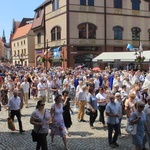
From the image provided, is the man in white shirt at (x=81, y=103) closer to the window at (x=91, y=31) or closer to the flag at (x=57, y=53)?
the flag at (x=57, y=53)

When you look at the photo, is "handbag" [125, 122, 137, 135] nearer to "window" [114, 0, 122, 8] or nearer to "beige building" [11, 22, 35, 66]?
"window" [114, 0, 122, 8]

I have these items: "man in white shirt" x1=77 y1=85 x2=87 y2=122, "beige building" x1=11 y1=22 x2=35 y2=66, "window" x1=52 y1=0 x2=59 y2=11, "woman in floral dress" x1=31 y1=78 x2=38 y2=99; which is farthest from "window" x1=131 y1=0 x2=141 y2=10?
"man in white shirt" x1=77 y1=85 x2=87 y2=122

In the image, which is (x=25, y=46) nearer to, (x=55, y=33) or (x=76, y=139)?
(x=55, y=33)

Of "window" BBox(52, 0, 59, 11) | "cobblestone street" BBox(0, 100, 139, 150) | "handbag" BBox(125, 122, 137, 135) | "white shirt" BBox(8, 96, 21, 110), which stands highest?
"window" BBox(52, 0, 59, 11)

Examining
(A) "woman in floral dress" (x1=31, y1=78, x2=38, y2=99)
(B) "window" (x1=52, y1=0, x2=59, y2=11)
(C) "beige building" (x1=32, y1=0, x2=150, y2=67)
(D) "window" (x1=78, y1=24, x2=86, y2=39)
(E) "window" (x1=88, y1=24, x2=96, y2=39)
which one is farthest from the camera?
(B) "window" (x1=52, y1=0, x2=59, y2=11)

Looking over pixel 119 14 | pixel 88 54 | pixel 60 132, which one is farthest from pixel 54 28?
pixel 60 132

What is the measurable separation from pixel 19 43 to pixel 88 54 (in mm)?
38818

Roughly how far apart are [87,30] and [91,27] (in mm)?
790

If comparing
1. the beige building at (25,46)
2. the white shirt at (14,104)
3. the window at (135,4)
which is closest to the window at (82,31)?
the window at (135,4)

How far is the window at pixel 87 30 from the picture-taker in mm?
45844

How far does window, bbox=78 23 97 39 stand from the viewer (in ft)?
150

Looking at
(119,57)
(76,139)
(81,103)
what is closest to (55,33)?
(119,57)

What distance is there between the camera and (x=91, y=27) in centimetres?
4634

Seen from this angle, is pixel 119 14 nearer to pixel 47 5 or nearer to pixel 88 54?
pixel 88 54
